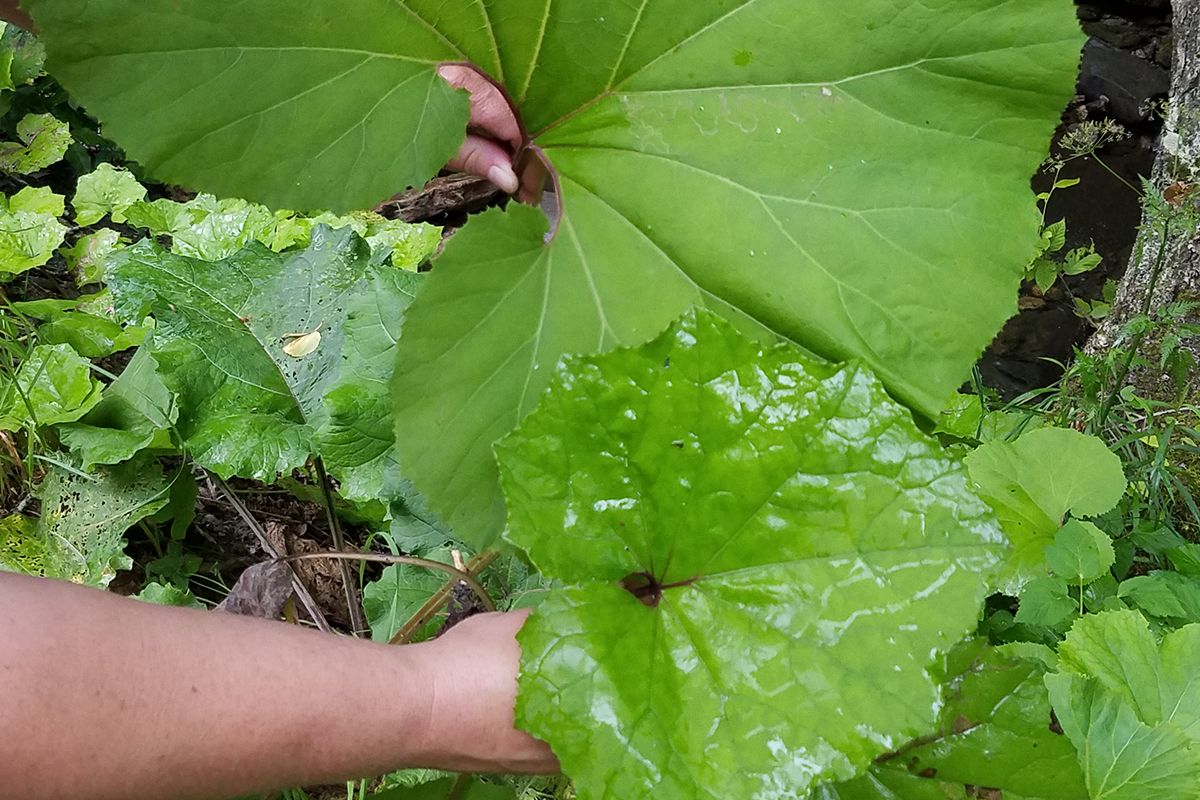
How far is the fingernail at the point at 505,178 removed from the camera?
91 centimetres

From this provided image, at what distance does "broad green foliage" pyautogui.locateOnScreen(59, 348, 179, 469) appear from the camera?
4.10 feet

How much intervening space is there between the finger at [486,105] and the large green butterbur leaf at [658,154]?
0.10 feet

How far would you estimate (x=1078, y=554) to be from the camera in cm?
113

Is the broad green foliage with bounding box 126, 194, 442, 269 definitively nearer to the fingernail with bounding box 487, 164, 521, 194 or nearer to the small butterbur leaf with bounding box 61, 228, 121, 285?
the small butterbur leaf with bounding box 61, 228, 121, 285

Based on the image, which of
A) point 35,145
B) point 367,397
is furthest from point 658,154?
point 35,145

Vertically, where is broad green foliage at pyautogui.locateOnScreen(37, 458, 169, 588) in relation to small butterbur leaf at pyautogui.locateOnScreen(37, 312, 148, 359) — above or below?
below

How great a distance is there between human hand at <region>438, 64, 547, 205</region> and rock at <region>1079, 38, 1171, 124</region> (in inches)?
142

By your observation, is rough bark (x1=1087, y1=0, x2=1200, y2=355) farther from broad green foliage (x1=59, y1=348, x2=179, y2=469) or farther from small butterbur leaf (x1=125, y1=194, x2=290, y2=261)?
broad green foliage (x1=59, y1=348, x2=179, y2=469)

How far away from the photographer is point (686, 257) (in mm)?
783

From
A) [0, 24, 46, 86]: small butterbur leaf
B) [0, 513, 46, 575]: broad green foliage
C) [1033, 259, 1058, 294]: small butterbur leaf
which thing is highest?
[0, 24, 46, 86]: small butterbur leaf

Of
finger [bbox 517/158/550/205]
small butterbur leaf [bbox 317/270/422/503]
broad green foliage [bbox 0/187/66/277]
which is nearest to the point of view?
finger [bbox 517/158/550/205]

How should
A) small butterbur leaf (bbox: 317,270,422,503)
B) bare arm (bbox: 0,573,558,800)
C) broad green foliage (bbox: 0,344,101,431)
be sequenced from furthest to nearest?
broad green foliage (bbox: 0,344,101,431)
small butterbur leaf (bbox: 317,270,422,503)
bare arm (bbox: 0,573,558,800)

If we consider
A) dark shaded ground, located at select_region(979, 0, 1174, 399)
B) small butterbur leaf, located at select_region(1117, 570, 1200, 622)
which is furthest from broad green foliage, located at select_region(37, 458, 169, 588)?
dark shaded ground, located at select_region(979, 0, 1174, 399)

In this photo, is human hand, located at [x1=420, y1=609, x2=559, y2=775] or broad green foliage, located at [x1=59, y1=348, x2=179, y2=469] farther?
broad green foliage, located at [x1=59, y1=348, x2=179, y2=469]
